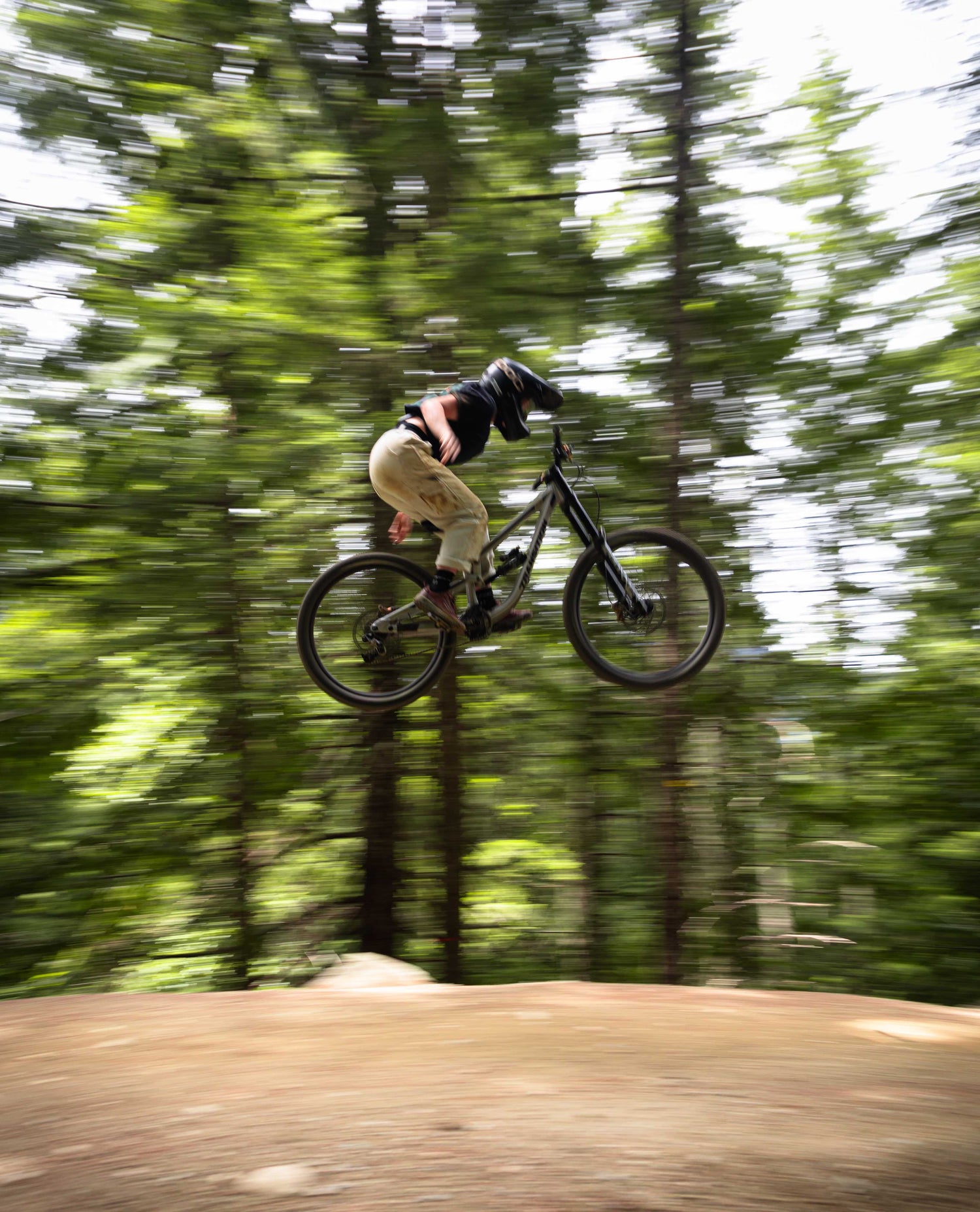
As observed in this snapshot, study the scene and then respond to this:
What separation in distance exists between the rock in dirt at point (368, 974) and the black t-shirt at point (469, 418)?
125 inches

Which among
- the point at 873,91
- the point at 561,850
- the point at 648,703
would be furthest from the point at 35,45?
the point at 561,850

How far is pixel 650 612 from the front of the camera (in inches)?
154

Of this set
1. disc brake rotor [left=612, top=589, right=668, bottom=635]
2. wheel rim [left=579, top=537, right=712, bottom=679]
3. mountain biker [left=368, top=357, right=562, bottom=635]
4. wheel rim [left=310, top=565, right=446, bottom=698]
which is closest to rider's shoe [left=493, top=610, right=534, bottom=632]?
mountain biker [left=368, top=357, right=562, bottom=635]

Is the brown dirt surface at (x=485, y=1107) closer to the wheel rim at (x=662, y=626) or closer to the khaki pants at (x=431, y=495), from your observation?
the khaki pants at (x=431, y=495)

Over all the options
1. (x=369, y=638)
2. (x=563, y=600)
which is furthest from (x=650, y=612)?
(x=369, y=638)

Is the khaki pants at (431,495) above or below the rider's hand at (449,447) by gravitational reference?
below

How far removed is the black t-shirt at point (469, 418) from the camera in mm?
3889

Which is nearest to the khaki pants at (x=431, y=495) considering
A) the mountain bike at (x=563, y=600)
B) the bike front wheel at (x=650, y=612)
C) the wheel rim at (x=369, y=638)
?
the mountain bike at (x=563, y=600)

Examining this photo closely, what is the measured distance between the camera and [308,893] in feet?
22.4

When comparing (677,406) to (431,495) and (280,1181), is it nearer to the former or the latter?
(431,495)

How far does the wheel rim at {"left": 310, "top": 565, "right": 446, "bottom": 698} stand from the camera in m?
4.26

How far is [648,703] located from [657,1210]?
170 inches

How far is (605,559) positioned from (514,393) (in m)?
0.87

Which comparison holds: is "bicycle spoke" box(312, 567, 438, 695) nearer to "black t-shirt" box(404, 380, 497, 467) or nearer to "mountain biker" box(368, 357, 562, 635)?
"mountain biker" box(368, 357, 562, 635)
